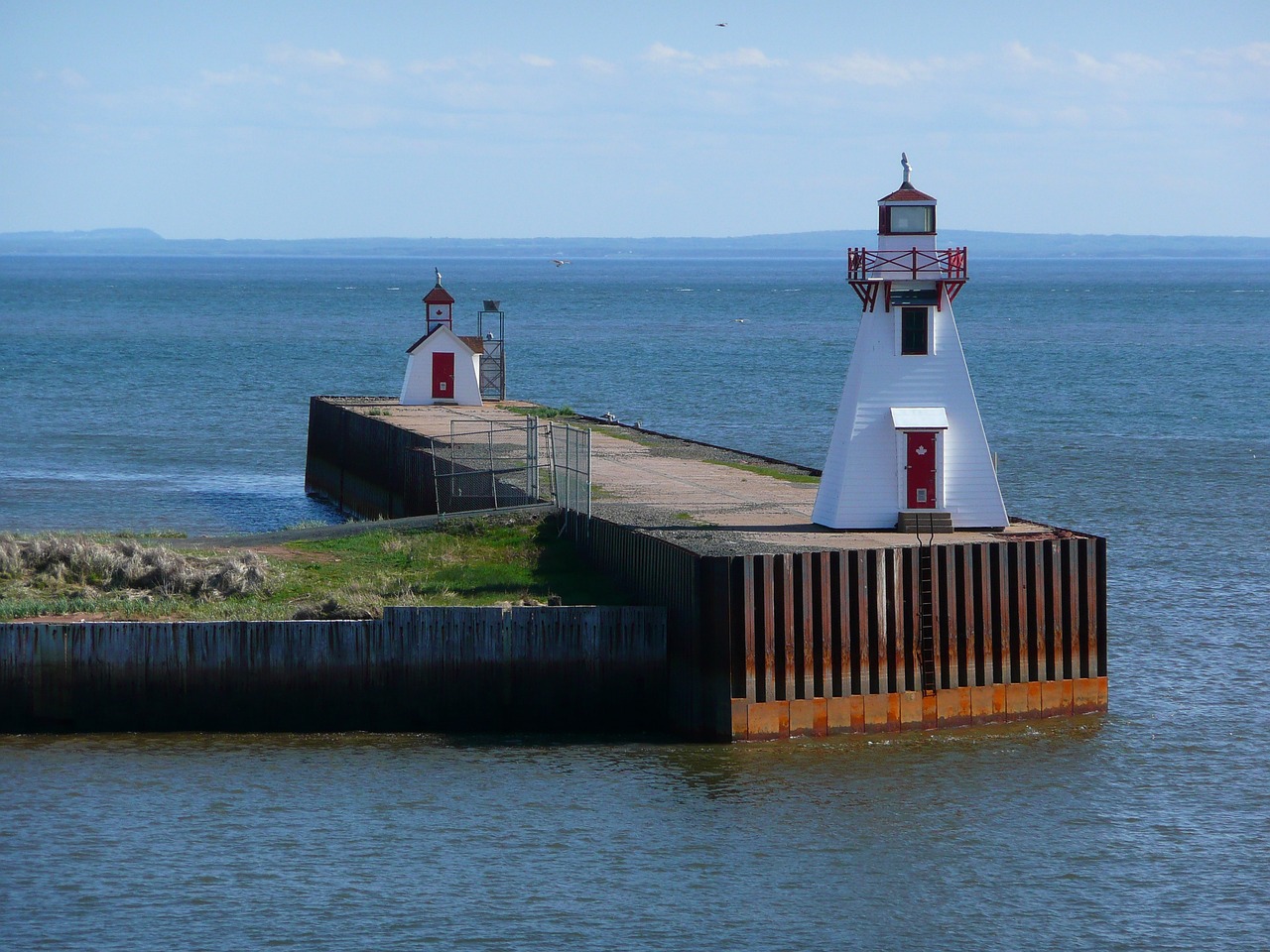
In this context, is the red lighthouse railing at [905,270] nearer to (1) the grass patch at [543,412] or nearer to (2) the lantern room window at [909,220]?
(2) the lantern room window at [909,220]

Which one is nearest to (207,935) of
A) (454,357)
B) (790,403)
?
(454,357)

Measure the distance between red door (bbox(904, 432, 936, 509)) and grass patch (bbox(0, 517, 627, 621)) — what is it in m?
4.96

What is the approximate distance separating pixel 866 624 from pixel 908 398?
4952 mm

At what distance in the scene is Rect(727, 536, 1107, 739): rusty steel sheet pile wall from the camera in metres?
24.2

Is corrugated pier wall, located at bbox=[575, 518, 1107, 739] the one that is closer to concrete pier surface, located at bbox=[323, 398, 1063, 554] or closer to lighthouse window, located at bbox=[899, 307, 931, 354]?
concrete pier surface, located at bbox=[323, 398, 1063, 554]

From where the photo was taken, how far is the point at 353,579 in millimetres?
28766

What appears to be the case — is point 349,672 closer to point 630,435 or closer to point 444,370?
point 630,435

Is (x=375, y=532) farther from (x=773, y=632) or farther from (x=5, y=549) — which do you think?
(x=773, y=632)

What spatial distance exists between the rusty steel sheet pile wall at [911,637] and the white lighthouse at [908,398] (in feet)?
8.58

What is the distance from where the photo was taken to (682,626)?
25.2 metres

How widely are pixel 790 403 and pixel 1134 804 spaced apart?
5446 centimetres

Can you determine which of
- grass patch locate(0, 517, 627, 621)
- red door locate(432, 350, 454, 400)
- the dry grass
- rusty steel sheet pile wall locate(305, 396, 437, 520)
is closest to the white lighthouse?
grass patch locate(0, 517, 627, 621)

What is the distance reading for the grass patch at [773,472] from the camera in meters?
36.5

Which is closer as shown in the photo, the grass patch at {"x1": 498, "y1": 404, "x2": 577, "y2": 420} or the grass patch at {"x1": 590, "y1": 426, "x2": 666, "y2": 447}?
the grass patch at {"x1": 590, "y1": 426, "x2": 666, "y2": 447}
